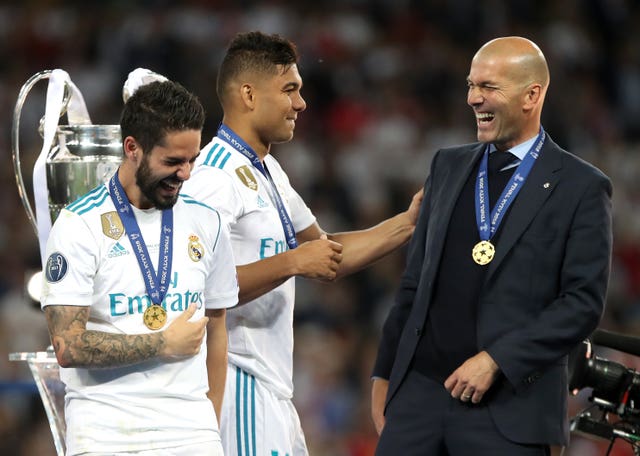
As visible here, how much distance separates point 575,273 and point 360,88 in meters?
6.71

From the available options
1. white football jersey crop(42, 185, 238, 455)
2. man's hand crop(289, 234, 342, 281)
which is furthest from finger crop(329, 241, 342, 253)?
white football jersey crop(42, 185, 238, 455)

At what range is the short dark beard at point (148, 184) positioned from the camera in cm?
350

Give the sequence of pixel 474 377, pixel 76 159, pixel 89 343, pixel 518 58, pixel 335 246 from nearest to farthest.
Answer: pixel 89 343 → pixel 474 377 → pixel 518 58 → pixel 76 159 → pixel 335 246

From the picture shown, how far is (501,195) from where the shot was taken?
3.84 m

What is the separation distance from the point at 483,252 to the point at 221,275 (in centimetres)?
84

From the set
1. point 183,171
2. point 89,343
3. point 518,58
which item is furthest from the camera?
point 518,58

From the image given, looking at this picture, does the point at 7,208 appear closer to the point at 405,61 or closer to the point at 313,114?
the point at 313,114

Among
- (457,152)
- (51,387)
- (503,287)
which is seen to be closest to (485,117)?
(457,152)

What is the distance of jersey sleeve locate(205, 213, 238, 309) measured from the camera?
375 centimetres

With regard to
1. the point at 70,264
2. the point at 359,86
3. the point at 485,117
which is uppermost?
the point at 485,117

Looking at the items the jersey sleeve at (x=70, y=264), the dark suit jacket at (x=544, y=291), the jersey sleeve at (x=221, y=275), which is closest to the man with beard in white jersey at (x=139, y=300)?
the jersey sleeve at (x=70, y=264)

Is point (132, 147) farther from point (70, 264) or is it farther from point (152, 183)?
point (70, 264)

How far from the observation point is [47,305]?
3.38 m

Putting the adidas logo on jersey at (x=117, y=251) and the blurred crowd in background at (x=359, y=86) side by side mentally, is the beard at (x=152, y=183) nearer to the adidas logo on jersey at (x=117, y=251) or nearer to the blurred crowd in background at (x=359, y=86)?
the adidas logo on jersey at (x=117, y=251)
